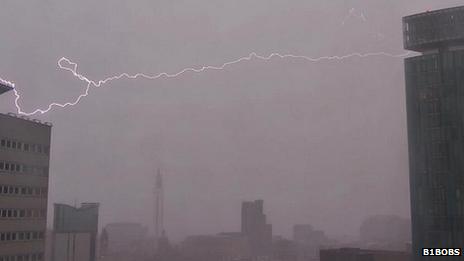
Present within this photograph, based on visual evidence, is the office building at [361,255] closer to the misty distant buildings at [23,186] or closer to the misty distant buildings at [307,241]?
the misty distant buildings at [307,241]

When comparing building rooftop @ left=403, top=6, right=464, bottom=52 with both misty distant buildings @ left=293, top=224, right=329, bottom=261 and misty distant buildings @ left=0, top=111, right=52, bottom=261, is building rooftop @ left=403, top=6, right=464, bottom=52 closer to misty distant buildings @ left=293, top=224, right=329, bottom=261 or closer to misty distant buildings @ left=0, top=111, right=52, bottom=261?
misty distant buildings @ left=293, top=224, right=329, bottom=261

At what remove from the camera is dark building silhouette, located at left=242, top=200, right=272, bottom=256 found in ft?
292

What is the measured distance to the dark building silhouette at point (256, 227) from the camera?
89150 millimetres

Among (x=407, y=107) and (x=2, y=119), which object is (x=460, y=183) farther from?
(x=2, y=119)

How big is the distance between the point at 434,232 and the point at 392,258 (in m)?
10.3

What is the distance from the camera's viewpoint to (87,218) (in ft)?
344

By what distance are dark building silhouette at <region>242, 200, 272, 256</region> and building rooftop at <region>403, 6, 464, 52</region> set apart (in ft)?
124

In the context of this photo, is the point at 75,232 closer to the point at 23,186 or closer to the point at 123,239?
the point at 123,239

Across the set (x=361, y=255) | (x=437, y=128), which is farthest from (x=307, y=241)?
(x=437, y=128)

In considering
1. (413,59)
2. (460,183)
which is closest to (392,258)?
(460,183)

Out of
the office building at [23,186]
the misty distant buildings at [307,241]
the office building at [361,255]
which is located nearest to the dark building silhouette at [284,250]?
the misty distant buildings at [307,241]

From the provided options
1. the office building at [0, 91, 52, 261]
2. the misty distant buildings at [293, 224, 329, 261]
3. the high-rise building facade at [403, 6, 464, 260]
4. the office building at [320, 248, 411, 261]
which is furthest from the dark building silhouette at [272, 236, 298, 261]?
the office building at [0, 91, 52, 261]

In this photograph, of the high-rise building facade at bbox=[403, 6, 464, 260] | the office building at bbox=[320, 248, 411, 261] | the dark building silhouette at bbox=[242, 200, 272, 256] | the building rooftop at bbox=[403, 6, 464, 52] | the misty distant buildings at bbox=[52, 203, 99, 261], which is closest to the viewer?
the high-rise building facade at bbox=[403, 6, 464, 260]

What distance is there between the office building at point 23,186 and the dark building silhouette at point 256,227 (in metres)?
46.7
